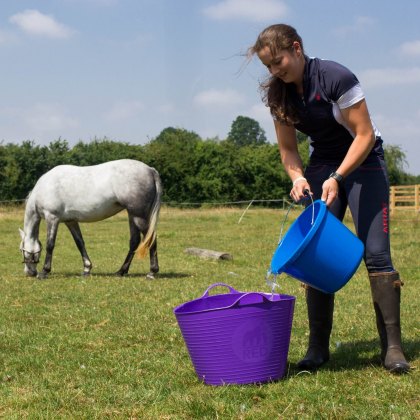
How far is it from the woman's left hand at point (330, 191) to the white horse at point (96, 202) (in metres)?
7.34

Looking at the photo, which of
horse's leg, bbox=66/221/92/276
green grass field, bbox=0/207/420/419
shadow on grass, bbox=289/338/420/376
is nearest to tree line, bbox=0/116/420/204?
horse's leg, bbox=66/221/92/276

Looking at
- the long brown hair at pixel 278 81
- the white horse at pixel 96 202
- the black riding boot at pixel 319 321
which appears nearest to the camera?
the long brown hair at pixel 278 81

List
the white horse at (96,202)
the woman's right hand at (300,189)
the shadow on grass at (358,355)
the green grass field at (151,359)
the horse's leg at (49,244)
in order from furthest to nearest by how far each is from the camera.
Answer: the horse's leg at (49,244)
the white horse at (96,202)
the shadow on grass at (358,355)
the woman's right hand at (300,189)
the green grass field at (151,359)

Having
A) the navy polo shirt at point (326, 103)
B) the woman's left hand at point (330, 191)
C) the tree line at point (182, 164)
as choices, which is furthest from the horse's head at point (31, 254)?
the tree line at point (182, 164)

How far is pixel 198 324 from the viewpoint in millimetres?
4344

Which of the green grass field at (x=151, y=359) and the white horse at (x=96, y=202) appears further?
the white horse at (x=96, y=202)

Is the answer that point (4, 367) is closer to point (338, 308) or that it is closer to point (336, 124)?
point (336, 124)

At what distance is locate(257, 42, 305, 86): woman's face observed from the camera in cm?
456

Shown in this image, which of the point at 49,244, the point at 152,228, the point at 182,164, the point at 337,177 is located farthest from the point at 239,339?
the point at 182,164

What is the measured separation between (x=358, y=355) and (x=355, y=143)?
165 cm

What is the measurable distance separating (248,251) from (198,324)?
12555mm

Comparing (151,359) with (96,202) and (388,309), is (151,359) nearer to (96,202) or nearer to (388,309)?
(388,309)

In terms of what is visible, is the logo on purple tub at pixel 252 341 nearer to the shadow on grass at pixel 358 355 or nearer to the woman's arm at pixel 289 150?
the shadow on grass at pixel 358 355

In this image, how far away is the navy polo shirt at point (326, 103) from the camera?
4.62 metres
